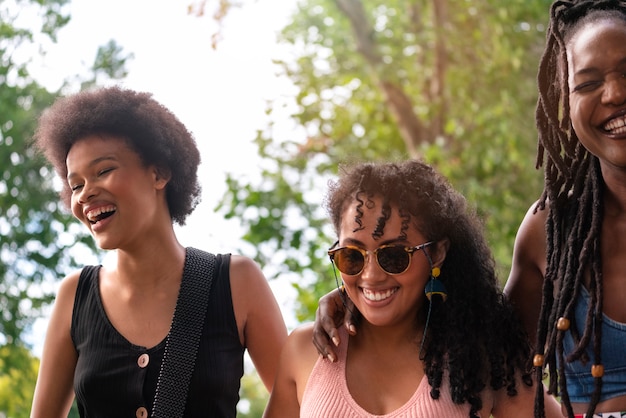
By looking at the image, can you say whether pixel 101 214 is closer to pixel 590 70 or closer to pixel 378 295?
pixel 378 295

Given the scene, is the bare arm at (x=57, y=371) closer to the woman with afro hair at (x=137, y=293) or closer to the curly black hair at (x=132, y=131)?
the woman with afro hair at (x=137, y=293)

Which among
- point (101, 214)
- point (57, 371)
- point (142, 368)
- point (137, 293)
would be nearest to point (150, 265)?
point (137, 293)

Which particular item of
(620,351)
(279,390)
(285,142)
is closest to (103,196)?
(279,390)

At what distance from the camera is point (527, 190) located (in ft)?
22.0

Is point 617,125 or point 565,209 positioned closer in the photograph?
point 617,125

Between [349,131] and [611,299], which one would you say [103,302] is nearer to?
[611,299]

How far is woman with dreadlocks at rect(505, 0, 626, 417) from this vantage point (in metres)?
2.41

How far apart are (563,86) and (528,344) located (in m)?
0.69

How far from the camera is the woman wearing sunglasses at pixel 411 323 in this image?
8.55ft

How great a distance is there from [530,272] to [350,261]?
0.52 meters

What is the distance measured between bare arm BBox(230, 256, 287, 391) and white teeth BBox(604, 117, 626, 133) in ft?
4.08

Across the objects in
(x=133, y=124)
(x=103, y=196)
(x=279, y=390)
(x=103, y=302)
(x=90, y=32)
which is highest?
(x=90, y=32)

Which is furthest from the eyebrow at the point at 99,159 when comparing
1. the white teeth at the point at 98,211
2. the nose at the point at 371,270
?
the nose at the point at 371,270

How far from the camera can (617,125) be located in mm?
2365
